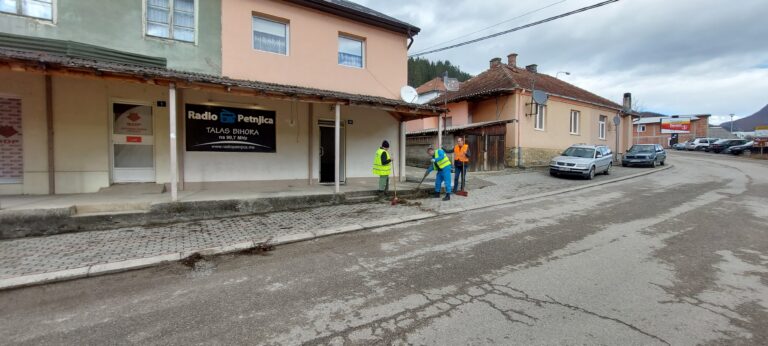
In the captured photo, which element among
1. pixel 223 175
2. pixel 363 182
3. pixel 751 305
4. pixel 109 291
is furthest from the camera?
pixel 363 182

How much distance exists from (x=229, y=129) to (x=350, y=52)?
4778 mm

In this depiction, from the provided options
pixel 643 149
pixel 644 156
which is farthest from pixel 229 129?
pixel 643 149

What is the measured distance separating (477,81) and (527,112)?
195 inches

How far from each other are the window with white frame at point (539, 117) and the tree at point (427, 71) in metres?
31.5

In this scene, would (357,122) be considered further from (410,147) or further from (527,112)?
(527,112)

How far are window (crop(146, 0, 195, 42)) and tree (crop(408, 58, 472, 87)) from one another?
141 feet

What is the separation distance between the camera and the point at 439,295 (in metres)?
3.79

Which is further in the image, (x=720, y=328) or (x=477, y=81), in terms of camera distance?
(x=477, y=81)

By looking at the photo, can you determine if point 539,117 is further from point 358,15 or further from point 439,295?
point 439,295

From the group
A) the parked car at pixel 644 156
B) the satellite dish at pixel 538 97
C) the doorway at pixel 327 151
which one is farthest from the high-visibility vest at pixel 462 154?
the parked car at pixel 644 156

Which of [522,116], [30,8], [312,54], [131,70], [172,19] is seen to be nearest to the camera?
[131,70]

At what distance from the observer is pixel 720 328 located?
3.12 meters

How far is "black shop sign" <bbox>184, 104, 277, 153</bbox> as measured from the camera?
9.34 metres

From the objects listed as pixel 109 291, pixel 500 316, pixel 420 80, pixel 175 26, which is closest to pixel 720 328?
pixel 500 316
